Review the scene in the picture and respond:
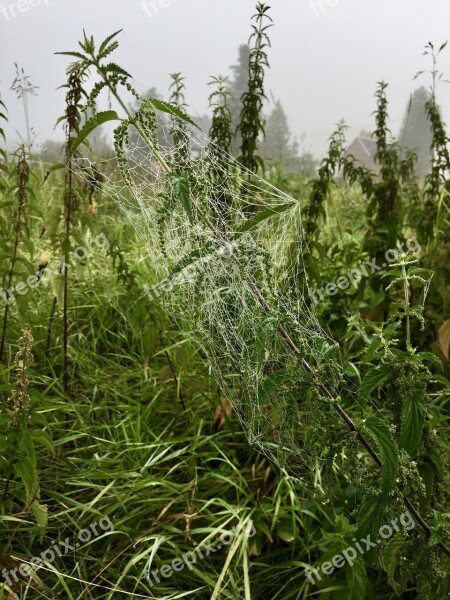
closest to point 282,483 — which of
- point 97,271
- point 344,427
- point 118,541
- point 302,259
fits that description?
point 118,541

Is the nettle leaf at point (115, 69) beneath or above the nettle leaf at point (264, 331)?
above

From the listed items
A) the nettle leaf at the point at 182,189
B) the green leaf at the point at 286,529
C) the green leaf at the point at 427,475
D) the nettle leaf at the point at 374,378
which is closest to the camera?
the nettle leaf at the point at 182,189

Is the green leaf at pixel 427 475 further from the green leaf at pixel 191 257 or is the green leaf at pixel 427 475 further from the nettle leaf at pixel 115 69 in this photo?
the nettle leaf at pixel 115 69

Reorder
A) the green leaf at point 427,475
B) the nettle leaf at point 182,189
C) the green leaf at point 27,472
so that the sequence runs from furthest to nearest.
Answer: the green leaf at point 27,472, the green leaf at point 427,475, the nettle leaf at point 182,189

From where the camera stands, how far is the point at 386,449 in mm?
1416

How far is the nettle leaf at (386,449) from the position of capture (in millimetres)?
1407

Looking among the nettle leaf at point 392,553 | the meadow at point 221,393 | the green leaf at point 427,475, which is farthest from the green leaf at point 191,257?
the nettle leaf at point 392,553

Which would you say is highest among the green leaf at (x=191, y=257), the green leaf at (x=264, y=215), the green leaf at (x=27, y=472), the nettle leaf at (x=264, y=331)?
the green leaf at (x=264, y=215)

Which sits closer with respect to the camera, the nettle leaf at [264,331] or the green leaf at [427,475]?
the nettle leaf at [264,331]

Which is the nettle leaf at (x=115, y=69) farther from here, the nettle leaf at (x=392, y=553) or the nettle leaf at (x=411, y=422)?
the nettle leaf at (x=392, y=553)

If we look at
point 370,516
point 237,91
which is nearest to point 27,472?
point 370,516

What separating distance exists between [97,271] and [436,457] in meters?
2.75

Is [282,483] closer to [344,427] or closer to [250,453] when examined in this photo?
[250,453]

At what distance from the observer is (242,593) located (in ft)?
7.32
